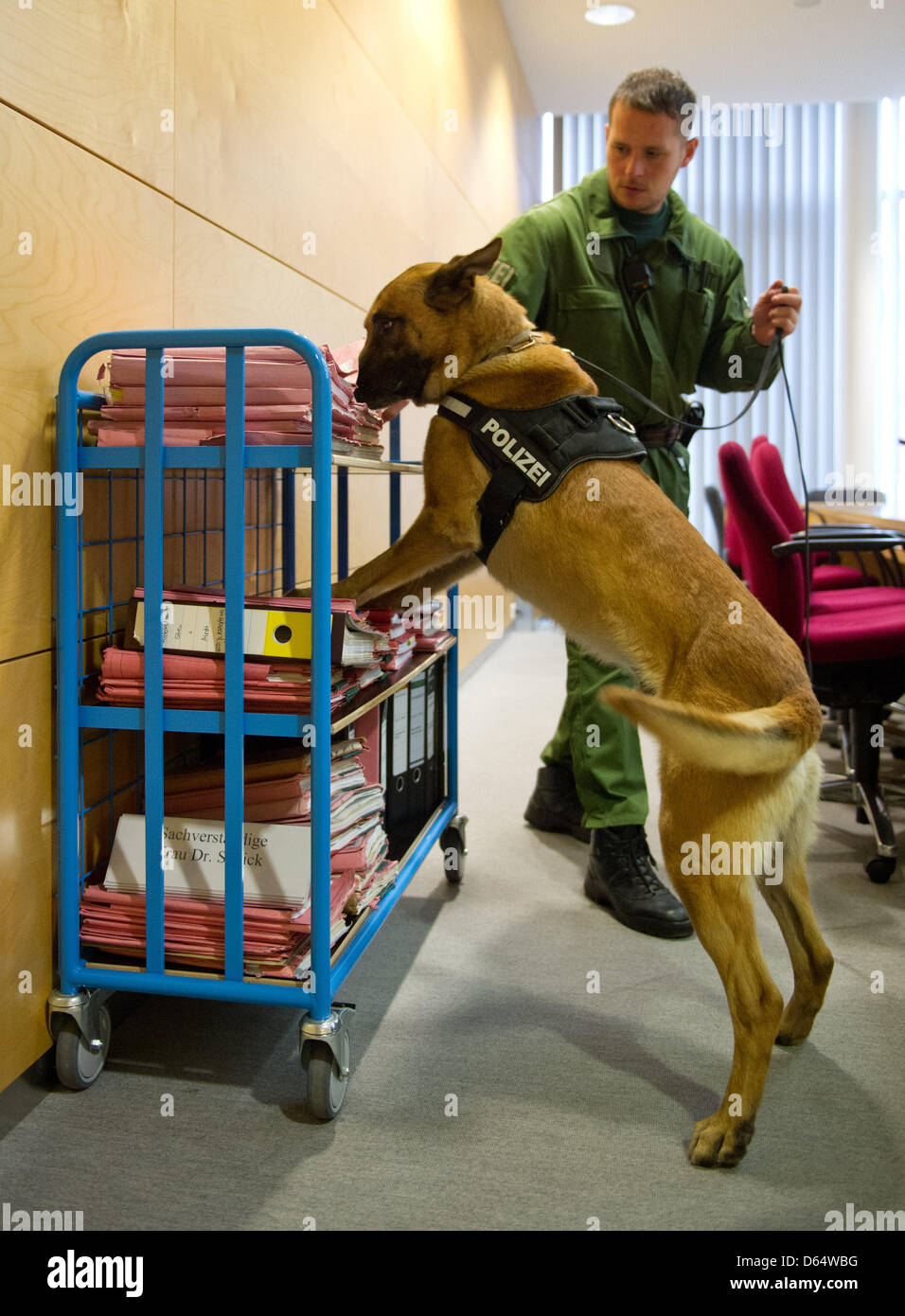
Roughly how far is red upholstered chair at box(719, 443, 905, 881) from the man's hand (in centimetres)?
39

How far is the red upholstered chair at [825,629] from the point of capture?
2.59m

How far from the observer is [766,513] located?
264cm

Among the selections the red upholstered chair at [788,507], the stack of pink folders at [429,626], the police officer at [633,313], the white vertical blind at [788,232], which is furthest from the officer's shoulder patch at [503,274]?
the white vertical blind at [788,232]

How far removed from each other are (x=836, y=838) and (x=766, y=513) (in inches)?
37.7

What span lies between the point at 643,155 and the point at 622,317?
13.5 inches

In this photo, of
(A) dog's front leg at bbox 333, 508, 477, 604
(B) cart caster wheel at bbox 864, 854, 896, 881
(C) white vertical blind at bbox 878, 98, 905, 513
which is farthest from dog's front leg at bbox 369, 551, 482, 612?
(C) white vertical blind at bbox 878, 98, 905, 513

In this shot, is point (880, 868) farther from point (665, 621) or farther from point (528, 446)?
point (528, 446)

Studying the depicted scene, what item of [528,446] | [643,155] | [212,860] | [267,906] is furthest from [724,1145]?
[643,155]

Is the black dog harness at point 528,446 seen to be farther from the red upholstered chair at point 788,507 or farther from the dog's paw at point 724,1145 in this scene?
the red upholstered chair at point 788,507

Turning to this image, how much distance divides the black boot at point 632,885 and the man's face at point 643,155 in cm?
143

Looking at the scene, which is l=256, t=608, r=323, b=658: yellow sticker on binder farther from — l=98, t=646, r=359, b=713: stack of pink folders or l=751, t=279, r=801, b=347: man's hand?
l=751, t=279, r=801, b=347: man's hand

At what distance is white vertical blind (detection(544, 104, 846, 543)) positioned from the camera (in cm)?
758
